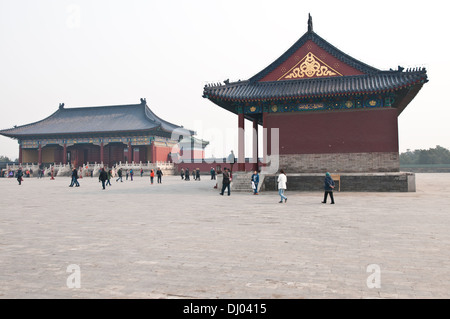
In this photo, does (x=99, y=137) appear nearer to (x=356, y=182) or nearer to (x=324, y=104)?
(x=324, y=104)

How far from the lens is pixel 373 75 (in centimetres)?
2091

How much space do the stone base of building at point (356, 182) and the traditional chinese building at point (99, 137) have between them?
3306cm

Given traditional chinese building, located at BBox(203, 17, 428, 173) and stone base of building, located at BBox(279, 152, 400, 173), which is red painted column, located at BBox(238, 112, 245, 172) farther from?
stone base of building, located at BBox(279, 152, 400, 173)

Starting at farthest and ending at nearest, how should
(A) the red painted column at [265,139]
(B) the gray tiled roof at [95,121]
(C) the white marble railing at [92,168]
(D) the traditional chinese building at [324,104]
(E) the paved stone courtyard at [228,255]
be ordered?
(B) the gray tiled roof at [95,121], (C) the white marble railing at [92,168], (A) the red painted column at [265,139], (D) the traditional chinese building at [324,104], (E) the paved stone courtyard at [228,255]

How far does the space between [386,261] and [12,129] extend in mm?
62207

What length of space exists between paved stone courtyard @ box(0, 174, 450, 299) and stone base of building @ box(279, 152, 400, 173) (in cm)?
1010

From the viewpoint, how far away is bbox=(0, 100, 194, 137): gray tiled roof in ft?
178

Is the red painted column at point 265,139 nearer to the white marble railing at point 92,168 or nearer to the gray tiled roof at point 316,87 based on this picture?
the gray tiled roof at point 316,87

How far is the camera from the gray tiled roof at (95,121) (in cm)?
5431

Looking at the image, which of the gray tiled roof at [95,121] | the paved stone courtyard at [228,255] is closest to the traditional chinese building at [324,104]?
the paved stone courtyard at [228,255]

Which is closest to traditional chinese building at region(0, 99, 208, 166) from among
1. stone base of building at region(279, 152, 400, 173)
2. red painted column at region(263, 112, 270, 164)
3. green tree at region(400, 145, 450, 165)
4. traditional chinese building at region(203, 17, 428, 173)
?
traditional chinese building at region(203, 17, 428, 173)

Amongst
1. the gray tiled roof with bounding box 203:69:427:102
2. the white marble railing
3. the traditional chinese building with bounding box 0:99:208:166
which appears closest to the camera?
the gray tiled roof with bounding box 203:69:427:102

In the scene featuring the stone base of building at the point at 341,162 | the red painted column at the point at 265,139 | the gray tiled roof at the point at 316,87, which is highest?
the gray tiled roof at the point at 316,87
